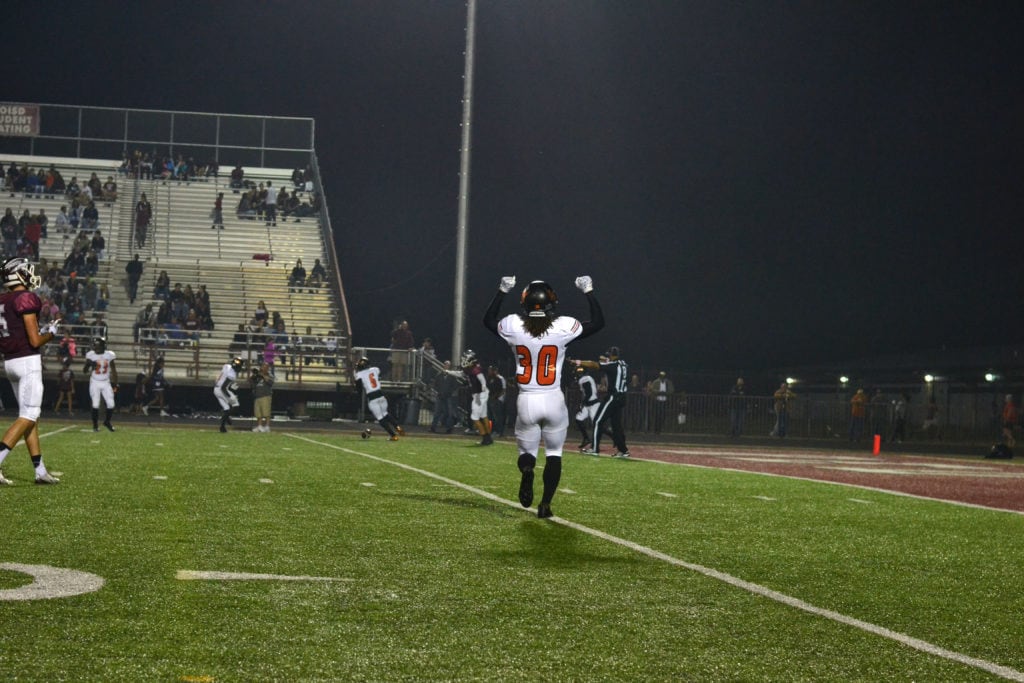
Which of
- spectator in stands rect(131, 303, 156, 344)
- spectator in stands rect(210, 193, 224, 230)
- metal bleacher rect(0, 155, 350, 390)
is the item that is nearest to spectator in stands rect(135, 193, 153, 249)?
metal bleacher rect(0, 155, 350, 390)

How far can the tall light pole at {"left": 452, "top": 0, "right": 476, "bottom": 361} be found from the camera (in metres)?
26.9

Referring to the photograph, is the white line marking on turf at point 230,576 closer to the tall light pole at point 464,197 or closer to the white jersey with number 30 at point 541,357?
the white jersey with number 30 at point 541,357

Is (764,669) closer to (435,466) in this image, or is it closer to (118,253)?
(435,466)

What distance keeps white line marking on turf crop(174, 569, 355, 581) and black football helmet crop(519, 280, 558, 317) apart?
3717mm

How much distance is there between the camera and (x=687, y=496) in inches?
468

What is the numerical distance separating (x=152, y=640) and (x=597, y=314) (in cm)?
569

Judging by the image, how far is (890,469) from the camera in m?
19.0

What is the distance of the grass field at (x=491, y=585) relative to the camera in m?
4.47

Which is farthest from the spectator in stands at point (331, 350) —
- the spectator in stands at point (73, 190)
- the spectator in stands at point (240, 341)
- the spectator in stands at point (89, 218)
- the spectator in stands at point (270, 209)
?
the spectator in stands at point (73, 190)

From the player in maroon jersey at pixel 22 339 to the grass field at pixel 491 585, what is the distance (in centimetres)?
58

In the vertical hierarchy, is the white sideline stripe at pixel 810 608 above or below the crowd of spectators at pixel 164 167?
below

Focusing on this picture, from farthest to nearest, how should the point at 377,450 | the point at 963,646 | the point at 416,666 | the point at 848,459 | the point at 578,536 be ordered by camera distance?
1. the point at 848,459
2. the point at 377,450
3. the point at 578,536
4. the point at 963,646
5. the point at 416,666

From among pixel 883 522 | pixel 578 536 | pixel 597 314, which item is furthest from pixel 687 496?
pixel 578 536

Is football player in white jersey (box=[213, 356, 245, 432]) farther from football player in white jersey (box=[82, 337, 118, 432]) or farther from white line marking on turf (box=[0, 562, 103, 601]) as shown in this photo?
white line marking on turf (box=[0, 562, 103, 601])
